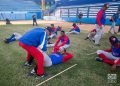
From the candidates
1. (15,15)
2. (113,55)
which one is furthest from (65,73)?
(15,15)

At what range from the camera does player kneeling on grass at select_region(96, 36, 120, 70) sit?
253 inches

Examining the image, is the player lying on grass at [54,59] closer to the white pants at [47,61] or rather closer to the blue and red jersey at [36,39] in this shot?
the white pants at [47,61]

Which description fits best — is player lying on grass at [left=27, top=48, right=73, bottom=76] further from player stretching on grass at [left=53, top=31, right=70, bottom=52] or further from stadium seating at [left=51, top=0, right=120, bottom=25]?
stadium seating at [left=51, top=0, right=120, bottom=25]

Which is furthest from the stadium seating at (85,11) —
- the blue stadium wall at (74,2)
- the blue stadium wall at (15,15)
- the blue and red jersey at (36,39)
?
the blue and red jersey at (36,39)

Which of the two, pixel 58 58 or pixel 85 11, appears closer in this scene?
pixel 58 58

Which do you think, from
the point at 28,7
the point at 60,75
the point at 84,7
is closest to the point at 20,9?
the point at 28,7

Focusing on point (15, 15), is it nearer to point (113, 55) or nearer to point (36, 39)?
point (113, 55)

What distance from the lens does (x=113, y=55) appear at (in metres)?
6.86

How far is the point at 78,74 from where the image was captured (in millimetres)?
5965

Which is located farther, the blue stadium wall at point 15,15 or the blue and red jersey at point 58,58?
the blue stadium wall at point 15,15

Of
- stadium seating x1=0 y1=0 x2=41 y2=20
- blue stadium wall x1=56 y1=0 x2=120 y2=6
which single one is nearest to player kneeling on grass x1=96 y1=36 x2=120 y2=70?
blue stadium wall x1=56 y1=0 x2=120 y2=6

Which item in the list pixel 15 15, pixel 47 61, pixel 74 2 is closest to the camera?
pixel 47 61

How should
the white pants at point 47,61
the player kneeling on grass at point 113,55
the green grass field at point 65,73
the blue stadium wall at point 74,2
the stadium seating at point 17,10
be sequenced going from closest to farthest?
the green grass field at point 65,73, the white pants at point 47,61, the player kneeling on grass at point 113,55, the blue stadium wall at point 74,2, the stadium seating at point 17,10

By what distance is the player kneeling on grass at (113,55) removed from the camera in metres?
6.42
